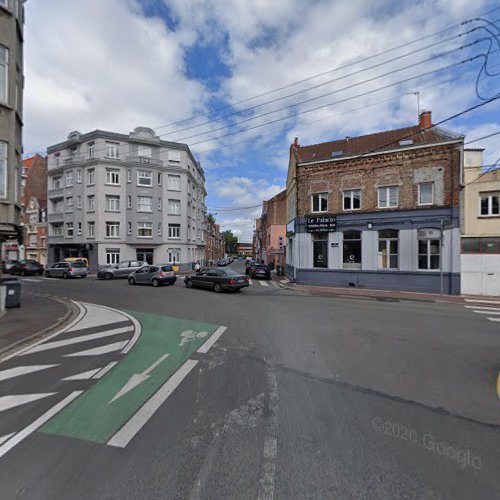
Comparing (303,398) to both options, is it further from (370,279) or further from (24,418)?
(370,279)

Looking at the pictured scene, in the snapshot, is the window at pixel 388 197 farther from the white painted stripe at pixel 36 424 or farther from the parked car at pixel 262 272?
the white painted stripe at pixel 36 424

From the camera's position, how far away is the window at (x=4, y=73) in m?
A: 9.20

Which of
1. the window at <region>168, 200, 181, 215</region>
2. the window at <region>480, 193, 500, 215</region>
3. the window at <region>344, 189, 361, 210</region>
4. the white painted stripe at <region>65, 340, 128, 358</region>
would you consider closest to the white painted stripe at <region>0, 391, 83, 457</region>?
the white painted stripe at <region>65, 340, 128, 358</region>

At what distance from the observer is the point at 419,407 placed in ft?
12.2

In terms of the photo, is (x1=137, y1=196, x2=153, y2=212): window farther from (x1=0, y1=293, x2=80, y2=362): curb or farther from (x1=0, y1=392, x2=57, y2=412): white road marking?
(x1=0, y1=392, x2=57, y2=412): white road marking

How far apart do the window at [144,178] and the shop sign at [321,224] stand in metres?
21.3

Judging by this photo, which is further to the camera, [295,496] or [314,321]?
[314,321]

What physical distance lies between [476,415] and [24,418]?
6.04 meters

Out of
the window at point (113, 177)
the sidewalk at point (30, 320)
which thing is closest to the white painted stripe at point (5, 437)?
the sidewalk at point (30, 320)

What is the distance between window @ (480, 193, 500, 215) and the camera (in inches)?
587

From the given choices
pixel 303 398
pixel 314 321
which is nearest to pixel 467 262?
pixel 314 321

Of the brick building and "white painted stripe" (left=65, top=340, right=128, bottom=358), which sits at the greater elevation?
the brick building

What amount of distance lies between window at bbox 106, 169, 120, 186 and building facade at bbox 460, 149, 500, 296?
3248 centimetres

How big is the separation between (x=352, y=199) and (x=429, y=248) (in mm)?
5617
